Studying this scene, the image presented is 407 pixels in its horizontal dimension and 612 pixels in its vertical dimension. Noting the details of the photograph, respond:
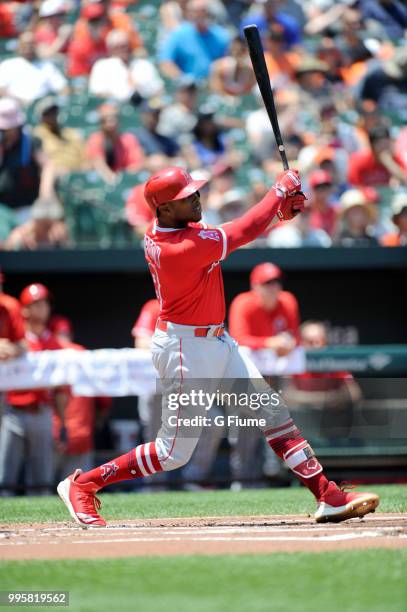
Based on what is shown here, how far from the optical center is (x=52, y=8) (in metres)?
13.3

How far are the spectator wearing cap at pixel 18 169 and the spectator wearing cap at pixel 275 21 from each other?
3.77 metres

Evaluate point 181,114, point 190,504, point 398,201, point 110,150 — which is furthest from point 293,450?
point 181,114

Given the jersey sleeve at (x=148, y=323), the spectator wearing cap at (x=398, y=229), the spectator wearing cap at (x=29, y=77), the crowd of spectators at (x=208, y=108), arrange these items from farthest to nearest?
the spectator wearing cap at (x=29, y=77), the crowd of spectators at (x=208, y=108), the spectator wearing cap at (x=398, y=229), the jersey sleeve at (x=148, y=323)

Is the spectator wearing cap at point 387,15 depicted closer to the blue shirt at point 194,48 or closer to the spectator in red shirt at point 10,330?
the blue shirt at point 194,48

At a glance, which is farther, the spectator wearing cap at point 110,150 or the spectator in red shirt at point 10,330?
the spectator wearing cap at point 110,150

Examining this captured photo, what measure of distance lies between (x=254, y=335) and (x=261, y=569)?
523 centimetres

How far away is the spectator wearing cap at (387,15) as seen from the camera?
14.4 meters

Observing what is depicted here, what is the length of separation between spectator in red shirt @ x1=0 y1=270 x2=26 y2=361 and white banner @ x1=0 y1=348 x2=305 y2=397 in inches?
3.0

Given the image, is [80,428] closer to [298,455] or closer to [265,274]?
[265,274]

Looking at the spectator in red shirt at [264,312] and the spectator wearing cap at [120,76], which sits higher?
the spectator wearing cap at [120,76]

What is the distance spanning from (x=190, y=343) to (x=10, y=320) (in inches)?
141

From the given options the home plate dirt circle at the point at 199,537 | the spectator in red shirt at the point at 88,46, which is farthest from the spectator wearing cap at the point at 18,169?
the home plate dirt circle at the point at 199,537

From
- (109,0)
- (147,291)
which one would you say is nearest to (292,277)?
(147,291)

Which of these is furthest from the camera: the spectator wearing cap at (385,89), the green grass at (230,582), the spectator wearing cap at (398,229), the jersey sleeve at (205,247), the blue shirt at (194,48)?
the spectator wearing cap at (385,89)
